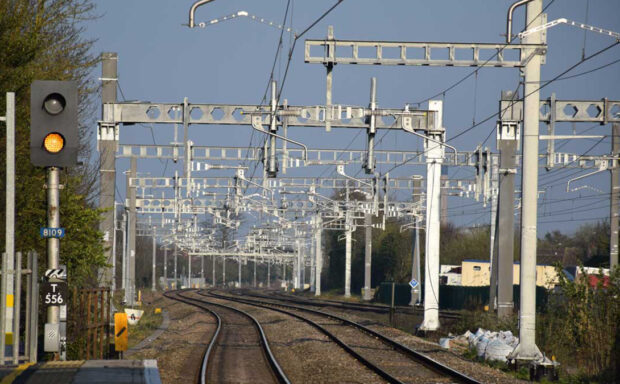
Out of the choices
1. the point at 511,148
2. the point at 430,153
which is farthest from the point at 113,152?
the point at 511,148

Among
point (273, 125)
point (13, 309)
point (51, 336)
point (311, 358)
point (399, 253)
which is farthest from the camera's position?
point (399, 253)

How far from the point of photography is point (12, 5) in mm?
20156

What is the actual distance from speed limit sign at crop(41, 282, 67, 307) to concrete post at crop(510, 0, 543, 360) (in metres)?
10.5

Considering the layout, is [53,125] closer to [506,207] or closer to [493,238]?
[506,207]

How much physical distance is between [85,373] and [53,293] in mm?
2248

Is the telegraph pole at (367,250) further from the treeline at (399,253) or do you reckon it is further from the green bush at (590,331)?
the green bush at (590,331)

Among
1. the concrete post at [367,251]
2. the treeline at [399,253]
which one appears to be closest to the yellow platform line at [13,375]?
the concrete post at [367,251]

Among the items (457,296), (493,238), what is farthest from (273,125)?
(457,296)

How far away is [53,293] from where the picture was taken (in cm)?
1362

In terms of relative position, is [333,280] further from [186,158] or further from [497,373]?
[497,373]

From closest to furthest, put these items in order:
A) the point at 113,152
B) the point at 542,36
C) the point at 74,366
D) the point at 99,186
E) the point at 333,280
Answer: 1. the point at 74,366
2. the point at 542,36
3. the point at 113,152
4. the point at 99,186
5. the point at 333,280

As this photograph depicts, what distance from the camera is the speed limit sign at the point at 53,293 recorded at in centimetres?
1357

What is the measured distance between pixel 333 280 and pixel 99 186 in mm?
62850

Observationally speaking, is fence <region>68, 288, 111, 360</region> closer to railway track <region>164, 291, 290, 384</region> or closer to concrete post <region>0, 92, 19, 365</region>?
railway track <region>164, 291, 290, 384</region>
